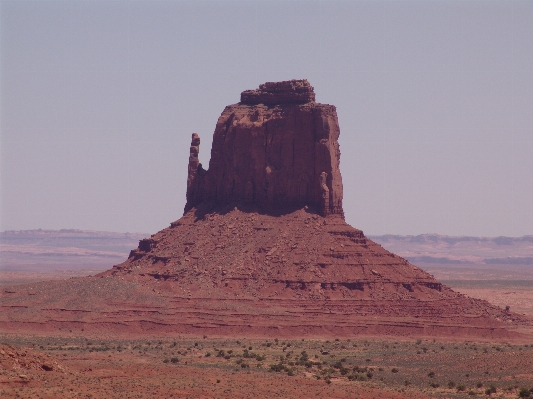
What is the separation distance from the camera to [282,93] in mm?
113000

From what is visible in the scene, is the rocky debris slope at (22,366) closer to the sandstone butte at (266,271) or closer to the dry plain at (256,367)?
the dry plain at (256,367)

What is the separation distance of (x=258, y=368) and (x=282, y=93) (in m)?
40.7

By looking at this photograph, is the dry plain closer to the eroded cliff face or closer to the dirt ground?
the dirt ground

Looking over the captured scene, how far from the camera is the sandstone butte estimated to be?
98312mm

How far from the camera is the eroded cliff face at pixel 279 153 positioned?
360ft

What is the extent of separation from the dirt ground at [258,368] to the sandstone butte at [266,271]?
3189 mm

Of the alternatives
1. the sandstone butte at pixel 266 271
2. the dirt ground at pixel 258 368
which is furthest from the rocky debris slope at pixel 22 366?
the sandstone butte at pixel 266 271

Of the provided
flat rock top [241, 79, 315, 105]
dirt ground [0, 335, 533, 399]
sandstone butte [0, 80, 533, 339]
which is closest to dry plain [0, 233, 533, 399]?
dirt ground [0, 335, 533, 399]

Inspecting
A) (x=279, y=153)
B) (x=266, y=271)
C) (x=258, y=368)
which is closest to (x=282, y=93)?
(x=279, y=153)

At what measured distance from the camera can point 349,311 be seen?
328 ft

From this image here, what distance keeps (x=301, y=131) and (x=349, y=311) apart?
19064 millimetres

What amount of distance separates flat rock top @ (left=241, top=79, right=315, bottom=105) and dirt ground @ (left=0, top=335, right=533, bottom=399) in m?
26.0

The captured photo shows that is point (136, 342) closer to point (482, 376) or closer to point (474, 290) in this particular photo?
point (482, 376)

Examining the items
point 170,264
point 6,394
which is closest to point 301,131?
point 170,264
